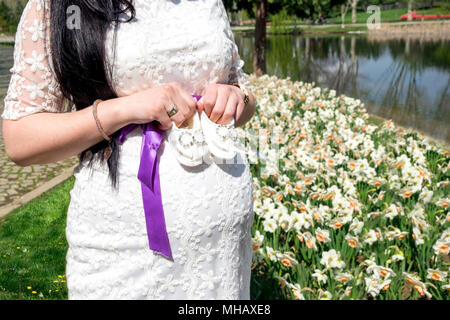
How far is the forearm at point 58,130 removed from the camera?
1.05 meters

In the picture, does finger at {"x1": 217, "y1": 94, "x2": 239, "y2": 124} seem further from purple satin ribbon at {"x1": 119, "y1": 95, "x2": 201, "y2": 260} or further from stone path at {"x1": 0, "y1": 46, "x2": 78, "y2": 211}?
stone path at {"x1": 0, "y1": 46, "x2": 78, "y2": 211}

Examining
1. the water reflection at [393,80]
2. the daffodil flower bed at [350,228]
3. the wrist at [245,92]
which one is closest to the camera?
the wrist at [245,92]

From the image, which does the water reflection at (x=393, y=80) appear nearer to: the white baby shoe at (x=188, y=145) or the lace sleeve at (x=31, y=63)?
the white baby shoe at (x=188, y=145)

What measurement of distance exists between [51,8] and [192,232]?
668 millimetres

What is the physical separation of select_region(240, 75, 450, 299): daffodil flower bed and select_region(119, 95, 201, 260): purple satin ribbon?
460 mm

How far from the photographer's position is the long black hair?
1043 millimetres

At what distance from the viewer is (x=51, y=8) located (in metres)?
1.05

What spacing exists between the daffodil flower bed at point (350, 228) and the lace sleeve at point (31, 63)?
0.71 m

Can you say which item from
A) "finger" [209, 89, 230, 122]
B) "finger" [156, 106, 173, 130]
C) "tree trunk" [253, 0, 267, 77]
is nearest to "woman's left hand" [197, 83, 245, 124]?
"finger" [209, 89, 230, 122]

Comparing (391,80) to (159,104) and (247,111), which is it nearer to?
(247,111)

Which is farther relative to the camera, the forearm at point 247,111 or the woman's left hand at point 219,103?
the forearm at point 247,111

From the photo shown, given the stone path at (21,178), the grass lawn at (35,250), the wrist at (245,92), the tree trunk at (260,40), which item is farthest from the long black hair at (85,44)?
the tree trunk at (260,40)
